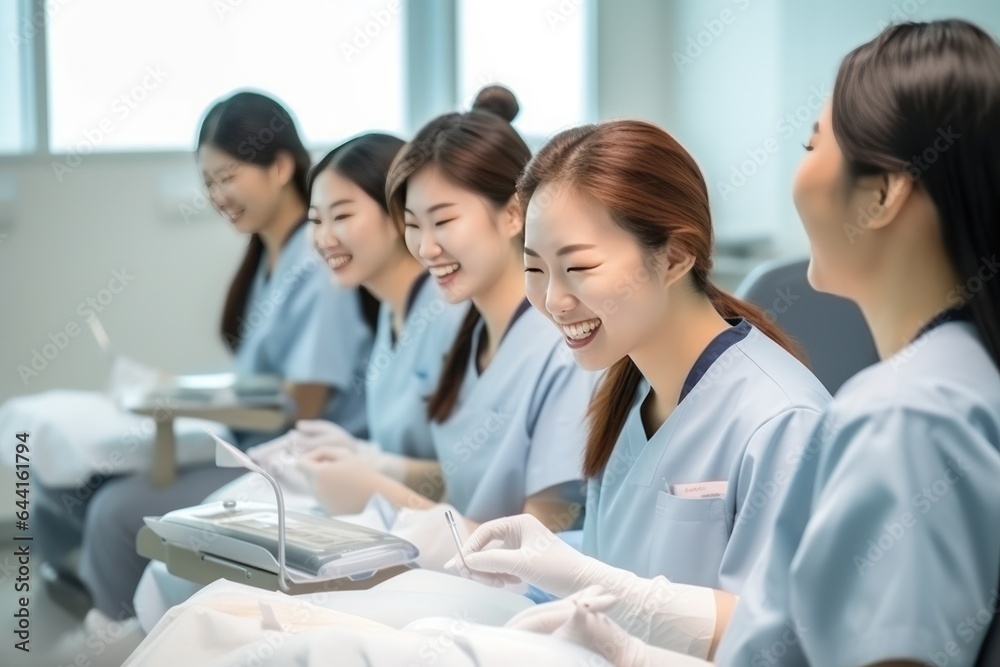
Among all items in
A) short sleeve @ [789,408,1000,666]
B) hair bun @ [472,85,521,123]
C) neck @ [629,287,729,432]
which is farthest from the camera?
hair bun @ [472,85,521,123]

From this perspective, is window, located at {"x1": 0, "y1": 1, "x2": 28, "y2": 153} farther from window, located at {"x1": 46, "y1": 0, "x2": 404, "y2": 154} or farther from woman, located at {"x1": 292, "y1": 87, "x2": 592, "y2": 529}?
woman, located at {"x1": 292, "y1": 87, "x2": 592, "y2": 529}

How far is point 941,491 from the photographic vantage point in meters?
0.72

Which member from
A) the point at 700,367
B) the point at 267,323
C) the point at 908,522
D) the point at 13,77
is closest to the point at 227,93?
the point at 13,77

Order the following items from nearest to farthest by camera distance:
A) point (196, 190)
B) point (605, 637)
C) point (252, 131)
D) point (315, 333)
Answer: point (605, 637) → point (252, 131) → point (315, 333) → point (196, 190)

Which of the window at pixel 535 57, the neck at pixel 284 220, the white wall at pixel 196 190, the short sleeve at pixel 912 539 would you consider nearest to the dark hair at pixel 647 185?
the short sleeve at pixel 912 539

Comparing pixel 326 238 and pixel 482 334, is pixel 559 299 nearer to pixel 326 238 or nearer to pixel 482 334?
pixel 482 334

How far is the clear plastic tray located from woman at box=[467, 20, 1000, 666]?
0.38 meters

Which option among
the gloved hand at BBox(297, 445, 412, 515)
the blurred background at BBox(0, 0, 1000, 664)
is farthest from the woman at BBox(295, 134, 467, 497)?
the blurred background at BBox(0, 0, 1000, 664)

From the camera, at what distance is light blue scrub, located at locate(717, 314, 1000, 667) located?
28.1 inches

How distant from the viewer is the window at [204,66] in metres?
2.69

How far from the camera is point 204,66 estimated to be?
2.88m

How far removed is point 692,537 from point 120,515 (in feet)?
4.69

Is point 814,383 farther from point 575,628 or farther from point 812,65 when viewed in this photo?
point 812,65

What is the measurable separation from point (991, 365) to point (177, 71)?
255 centimetres
